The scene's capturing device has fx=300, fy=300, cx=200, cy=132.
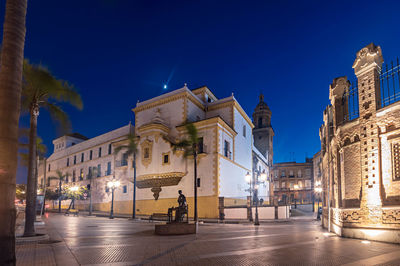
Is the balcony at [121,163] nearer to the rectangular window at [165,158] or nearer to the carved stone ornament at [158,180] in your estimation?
the carved stone ornament at [158,180]

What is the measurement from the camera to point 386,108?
13109 millimetres

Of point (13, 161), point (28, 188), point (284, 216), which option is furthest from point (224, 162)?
point (13, 161)

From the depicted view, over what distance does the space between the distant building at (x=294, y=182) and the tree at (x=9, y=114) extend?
71023mm

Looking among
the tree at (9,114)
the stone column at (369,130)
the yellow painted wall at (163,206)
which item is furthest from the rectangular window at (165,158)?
the tree at (9,114)

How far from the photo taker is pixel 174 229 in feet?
49.2

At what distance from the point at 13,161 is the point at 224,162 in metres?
28.1

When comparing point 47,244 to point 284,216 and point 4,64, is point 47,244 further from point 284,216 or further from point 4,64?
point 284,216

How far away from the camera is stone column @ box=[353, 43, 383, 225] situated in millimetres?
13141

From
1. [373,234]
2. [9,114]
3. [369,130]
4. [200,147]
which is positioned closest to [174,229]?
[373,234]

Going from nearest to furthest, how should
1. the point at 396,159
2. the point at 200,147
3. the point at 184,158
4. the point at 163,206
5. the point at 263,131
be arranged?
1. the point at 396,159
2. the point at 184,158
3. the point at 200,147
4. the point at 163,206
5. the point at 263,131

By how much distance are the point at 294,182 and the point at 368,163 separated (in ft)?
212

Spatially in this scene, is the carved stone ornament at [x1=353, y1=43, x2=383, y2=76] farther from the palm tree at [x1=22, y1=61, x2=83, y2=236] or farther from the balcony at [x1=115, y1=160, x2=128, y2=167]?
the balcony at [x1=115, y1=160, x2=128, y2=167]

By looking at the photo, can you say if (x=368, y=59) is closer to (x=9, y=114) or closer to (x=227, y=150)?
(x=9, y=114)

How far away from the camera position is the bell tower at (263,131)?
2420 inches
